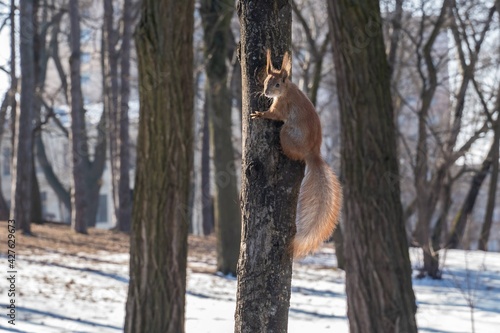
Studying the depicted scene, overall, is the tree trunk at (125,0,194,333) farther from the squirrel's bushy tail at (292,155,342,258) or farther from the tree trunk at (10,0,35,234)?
the tree trunk at (10,0,35,234)

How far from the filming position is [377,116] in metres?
6.67

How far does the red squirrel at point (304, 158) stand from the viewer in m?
3.69

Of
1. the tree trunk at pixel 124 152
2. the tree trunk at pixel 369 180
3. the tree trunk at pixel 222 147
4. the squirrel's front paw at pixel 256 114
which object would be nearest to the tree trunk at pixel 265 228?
the squirrel's front paw at pixel 256 114

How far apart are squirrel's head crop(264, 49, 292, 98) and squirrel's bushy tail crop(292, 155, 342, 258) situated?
38 centimetres

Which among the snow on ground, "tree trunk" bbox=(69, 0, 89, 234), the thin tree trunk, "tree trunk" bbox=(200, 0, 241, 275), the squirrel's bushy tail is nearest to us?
the squirrel's bushy tail

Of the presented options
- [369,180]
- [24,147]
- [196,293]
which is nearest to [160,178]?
[369,180]

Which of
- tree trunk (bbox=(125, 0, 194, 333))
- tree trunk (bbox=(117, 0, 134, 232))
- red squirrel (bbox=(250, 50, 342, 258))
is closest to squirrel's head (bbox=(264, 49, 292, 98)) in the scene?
red squirrel (bbox=(250, 50, 342, 258))

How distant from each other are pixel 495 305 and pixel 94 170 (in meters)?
22.6

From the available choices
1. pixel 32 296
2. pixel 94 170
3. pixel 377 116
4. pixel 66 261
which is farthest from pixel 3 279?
pixel 94 170

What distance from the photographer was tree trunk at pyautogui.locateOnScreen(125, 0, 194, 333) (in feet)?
22.9

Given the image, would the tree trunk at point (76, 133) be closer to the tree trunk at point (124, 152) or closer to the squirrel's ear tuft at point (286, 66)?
the tree trunk at point (124, 152)

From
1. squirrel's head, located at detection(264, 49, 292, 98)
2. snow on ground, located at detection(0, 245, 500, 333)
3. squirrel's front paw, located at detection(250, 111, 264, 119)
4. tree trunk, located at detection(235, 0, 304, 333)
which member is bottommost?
snow on ground, located at detection(0, 245, 500, 333)

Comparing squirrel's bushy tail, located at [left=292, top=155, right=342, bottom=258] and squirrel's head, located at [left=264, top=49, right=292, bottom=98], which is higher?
squirrel's head, located at [left=264, top=49, right=292, bottom=98]

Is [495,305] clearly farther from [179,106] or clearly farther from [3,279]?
[3,279]
